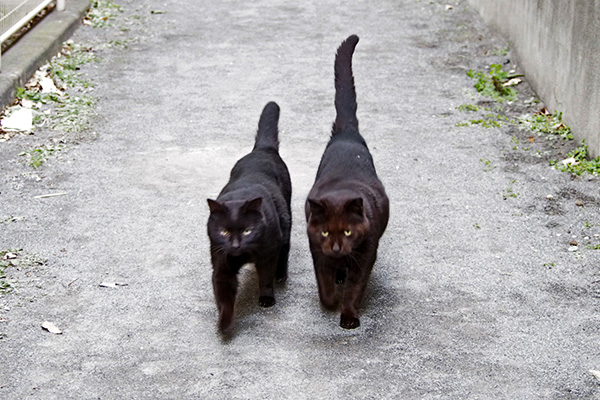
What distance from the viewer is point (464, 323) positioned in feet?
14.6

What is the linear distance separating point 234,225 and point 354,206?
578 mm

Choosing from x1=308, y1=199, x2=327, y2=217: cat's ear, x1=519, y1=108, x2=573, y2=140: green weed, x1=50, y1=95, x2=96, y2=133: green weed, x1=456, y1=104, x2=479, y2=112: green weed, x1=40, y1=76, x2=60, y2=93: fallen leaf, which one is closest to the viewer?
x1=308, y1=199, x2=327, y2=217: cat's ear

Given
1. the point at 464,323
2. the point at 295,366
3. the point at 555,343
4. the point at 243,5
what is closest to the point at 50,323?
the point at 295,366

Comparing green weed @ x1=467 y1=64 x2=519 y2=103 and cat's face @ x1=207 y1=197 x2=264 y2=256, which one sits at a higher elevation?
cat's face @ x1=207 y1=197 x2=264 y2=256

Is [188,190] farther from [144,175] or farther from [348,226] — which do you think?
[348,226]

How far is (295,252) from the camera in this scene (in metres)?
5.29

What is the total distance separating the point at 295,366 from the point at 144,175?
2.72m

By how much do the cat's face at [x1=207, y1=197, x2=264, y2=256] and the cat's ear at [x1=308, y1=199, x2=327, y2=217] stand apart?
27 centimetres

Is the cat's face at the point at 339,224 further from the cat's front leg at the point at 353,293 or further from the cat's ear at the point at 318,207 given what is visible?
the cat's front leg at the point at 353,293

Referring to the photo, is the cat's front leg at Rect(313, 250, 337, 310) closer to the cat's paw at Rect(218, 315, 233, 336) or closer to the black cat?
the black cat

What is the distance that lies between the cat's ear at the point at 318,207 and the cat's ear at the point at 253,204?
0.83 ft

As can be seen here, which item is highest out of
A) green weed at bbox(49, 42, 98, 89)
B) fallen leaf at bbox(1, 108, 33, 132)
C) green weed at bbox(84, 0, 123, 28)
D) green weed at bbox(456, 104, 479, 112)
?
fallen leaf at bbox(1, 108, 33, 132)

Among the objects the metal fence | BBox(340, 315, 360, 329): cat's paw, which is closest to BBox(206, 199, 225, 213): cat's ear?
BBox(340, 315, 360, 329): cat's paw

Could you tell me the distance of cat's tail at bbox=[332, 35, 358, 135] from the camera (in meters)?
5.27
